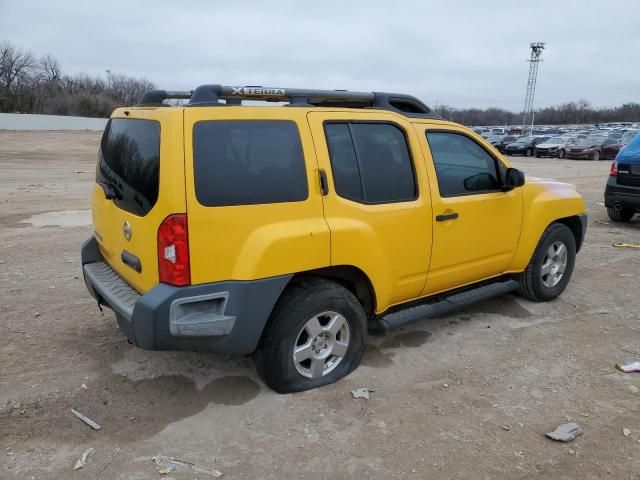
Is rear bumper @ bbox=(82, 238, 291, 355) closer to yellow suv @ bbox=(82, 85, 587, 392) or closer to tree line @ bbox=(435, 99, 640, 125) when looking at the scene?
yellow suv @ bbox=(82, 85, 587, 392)

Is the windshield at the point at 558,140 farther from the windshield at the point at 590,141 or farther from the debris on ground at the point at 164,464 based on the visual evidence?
the debris on ground at the point at 164,464

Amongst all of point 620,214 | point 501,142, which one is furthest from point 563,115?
point 620,214

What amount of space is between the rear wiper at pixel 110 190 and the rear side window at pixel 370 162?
1418mm

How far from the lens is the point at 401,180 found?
12.5ft

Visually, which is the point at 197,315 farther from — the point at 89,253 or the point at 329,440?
the point at 89,253

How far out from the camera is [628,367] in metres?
3.94

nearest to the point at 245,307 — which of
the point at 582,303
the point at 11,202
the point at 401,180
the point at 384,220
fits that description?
the point at 384,220

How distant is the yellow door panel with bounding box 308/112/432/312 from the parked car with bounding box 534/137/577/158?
30.9 m

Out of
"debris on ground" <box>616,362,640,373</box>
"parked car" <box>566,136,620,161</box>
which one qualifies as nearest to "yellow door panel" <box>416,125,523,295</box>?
"debris on ground" <box>616,362,640,373</box>

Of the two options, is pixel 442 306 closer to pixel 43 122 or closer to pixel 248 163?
pixel 248 163

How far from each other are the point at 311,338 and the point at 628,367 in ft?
7.90

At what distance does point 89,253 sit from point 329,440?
7.79ft

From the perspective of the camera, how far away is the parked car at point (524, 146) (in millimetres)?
33469

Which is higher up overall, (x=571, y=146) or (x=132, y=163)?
(x=132, y=163)
